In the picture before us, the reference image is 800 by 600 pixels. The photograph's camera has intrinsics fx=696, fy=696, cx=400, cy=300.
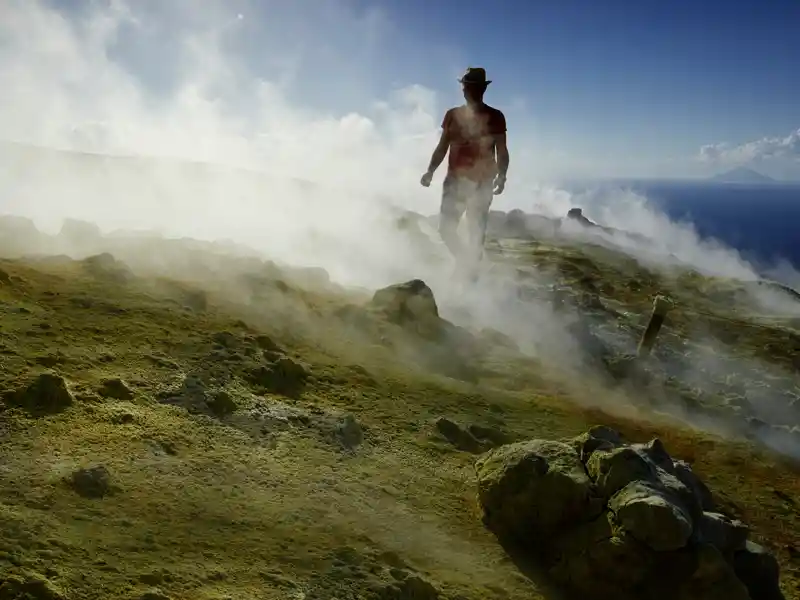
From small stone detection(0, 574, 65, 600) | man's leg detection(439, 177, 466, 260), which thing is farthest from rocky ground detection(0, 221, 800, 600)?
man's leg detection(439, 177, 466, 260)

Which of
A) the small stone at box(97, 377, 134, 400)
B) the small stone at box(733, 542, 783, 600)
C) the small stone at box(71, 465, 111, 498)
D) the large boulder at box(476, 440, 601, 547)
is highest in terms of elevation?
the small stone at box(97, 377, 134, 400)

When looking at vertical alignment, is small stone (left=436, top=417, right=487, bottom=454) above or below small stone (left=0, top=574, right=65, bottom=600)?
below

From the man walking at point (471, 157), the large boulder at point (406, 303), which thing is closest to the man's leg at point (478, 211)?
the man walking at point (471, 157)

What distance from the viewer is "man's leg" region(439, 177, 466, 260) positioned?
10383mm

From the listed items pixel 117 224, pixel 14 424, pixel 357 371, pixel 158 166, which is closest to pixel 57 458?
pixel 14 424

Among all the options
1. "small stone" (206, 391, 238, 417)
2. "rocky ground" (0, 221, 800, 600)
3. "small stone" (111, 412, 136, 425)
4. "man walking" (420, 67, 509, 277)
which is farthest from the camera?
"man walking" (420, 67, 509, 277)

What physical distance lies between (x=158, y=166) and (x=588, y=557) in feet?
64.0

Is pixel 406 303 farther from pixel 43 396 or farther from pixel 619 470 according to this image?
pixel 43 396

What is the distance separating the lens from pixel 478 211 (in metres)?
10.5

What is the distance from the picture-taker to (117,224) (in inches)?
575

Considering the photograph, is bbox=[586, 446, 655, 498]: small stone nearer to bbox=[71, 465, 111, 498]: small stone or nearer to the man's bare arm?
bbox=[71, 465, 111, 498]: small stone

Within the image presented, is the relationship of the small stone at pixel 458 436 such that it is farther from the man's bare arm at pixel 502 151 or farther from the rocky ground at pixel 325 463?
the man's bare arm at pixel 502 151

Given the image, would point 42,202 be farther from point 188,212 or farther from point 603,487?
point 603,487

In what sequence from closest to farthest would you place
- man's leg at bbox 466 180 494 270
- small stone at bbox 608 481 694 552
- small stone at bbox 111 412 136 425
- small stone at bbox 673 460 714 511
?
small stone at bbox 608 481 694 552, small stone at bbox 111 412 136 425, small stone at bbox 673 460 714 511, man's leg at bbox 466 180 494 270
